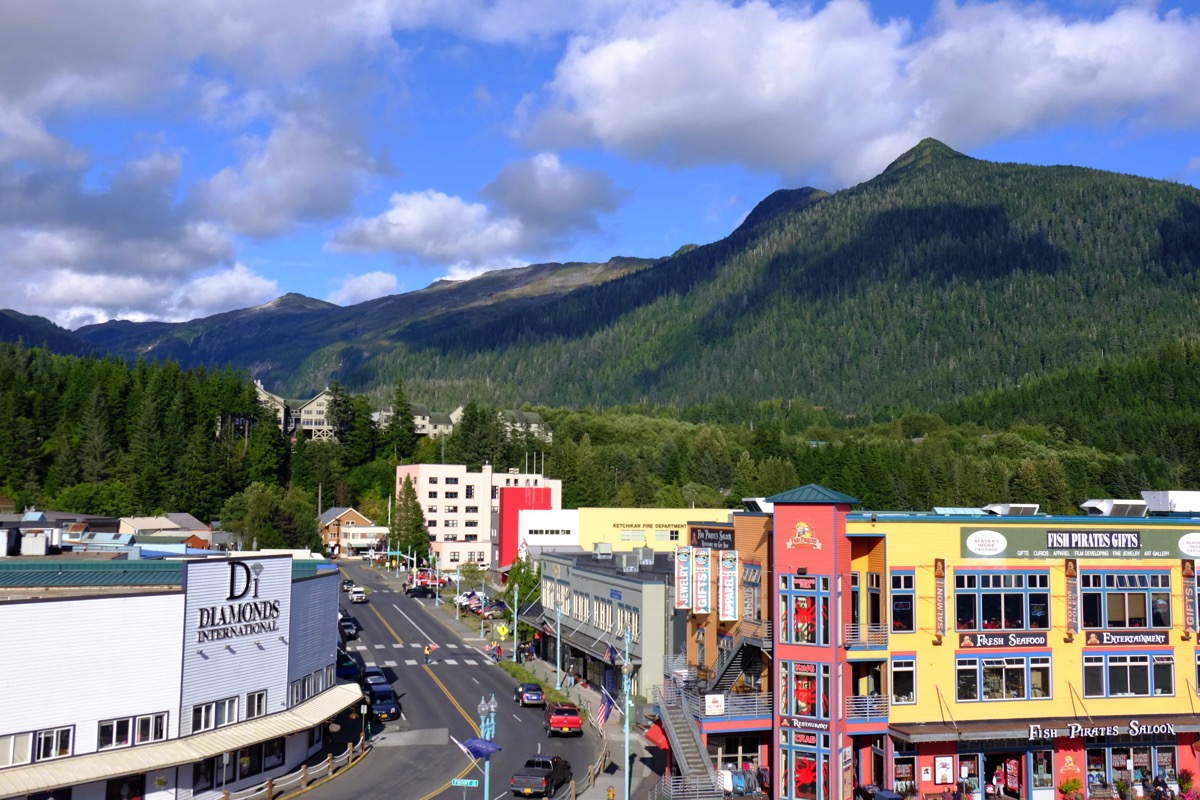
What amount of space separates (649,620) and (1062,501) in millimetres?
149470

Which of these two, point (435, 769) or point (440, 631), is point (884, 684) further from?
point (440, 631)

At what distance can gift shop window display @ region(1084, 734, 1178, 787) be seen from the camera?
147 ft

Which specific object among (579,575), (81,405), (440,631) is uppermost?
(81,405)

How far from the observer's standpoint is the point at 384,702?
60.1 meters

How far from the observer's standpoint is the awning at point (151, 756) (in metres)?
35.7

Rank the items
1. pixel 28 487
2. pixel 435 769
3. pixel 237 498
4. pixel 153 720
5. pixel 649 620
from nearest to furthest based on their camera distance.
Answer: pixel 153 720 < pixel 435 769 < pixel 649 620 < pixel 28 487 < pixel 237 498

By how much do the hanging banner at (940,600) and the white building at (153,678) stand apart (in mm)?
26377

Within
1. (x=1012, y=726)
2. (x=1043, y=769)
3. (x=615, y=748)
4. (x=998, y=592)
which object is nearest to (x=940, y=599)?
(x=998, y=592)

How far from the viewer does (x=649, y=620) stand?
6062cm

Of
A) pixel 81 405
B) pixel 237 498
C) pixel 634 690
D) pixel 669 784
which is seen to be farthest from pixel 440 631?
pixel 81 405

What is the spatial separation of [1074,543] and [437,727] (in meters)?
33.1

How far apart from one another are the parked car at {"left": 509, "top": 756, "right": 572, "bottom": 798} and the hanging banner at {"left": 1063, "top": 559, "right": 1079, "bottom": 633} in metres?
22.2

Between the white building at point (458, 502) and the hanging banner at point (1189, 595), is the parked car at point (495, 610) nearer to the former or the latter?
the white building at point (458, 502)

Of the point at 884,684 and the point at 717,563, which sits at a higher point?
the point at 717,563
